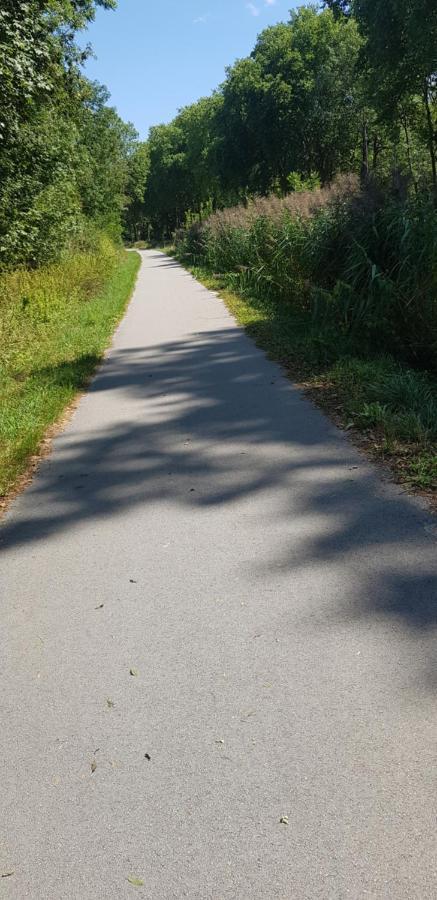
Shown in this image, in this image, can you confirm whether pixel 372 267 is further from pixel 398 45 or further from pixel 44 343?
pixel 398 45

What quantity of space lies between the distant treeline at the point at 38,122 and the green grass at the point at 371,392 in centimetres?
648

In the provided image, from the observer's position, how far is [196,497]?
4668mm

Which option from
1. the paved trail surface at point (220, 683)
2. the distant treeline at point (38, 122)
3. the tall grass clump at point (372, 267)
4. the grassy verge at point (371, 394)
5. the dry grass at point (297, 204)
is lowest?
the paved trail surface at point (220, 683)

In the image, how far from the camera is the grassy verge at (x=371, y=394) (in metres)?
4.96

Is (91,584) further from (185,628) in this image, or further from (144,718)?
(144,718)

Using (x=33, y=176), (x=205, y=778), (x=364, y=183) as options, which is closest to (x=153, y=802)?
(x=205, y=778)

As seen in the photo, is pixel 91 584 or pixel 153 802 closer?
pixel 153 802

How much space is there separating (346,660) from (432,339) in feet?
17.1

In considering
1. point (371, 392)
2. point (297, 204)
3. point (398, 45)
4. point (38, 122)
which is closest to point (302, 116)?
point (398, 45)

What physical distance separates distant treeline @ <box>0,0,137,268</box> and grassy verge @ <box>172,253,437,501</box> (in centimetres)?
652

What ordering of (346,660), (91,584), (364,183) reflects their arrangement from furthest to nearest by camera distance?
(364,183)
(91,584)
(346,660)

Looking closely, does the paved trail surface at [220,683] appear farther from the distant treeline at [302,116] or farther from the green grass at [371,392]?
the distant treeline at [302,116]

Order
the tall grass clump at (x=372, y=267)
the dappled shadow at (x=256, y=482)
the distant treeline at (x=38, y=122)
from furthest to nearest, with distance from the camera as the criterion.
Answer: the distant treeline at (x=38, y=122)
the tall grass clump at (x=372, y=267)
the dappled shadow at (x=256, y=482)

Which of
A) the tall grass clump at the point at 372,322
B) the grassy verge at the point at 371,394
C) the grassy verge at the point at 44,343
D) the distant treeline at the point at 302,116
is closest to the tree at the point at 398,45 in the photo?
the distant treeline at the point at 302,116
